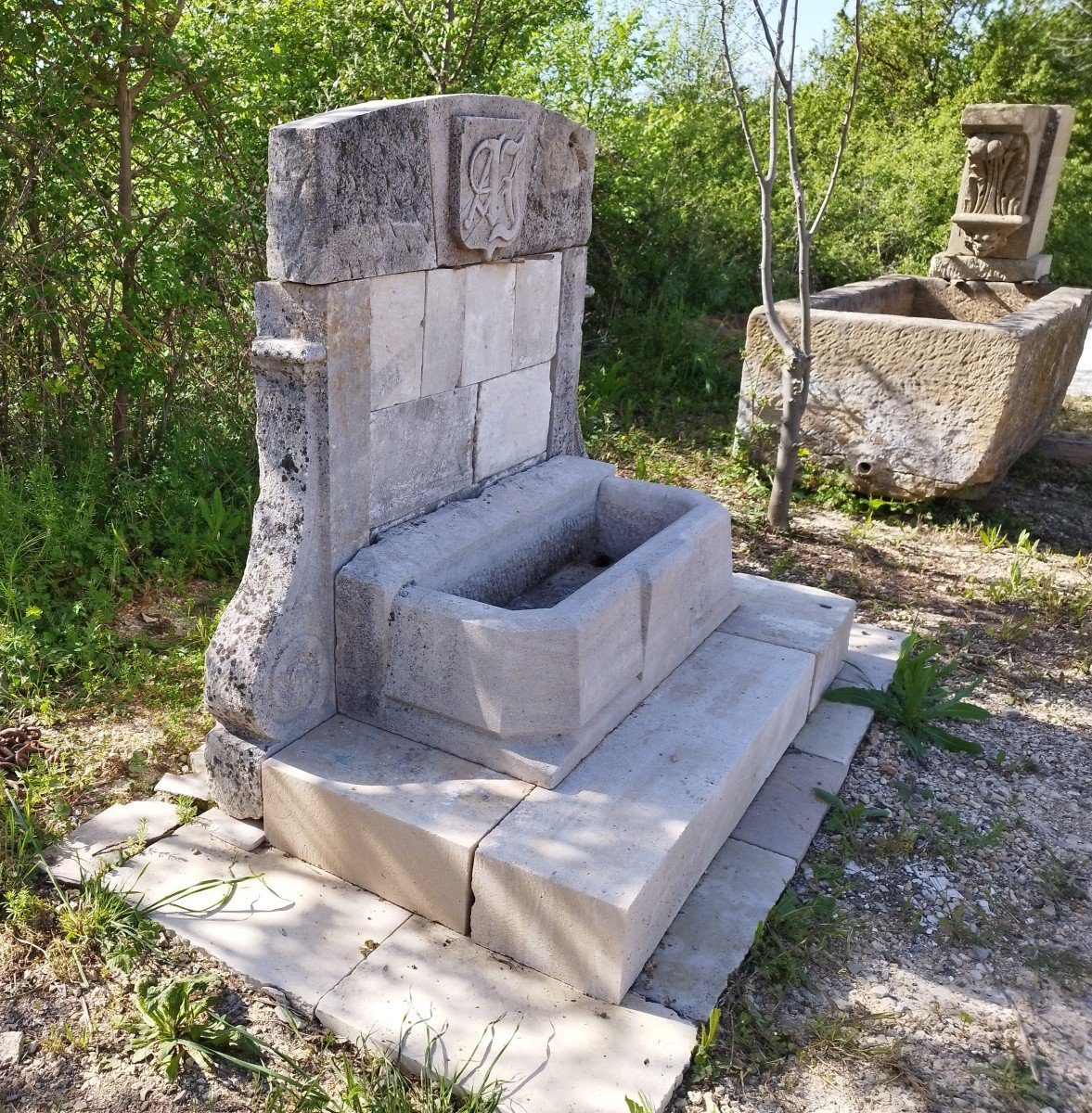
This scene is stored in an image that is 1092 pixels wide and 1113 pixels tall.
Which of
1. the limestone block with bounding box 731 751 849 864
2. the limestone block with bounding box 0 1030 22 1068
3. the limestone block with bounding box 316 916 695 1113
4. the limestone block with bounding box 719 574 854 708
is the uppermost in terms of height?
the limestone block with bounding box 719 574 854 708

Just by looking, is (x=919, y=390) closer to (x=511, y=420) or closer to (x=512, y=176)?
(x=511, y=420)

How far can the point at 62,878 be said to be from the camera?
2.62 meters

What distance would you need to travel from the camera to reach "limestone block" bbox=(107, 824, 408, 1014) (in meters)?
2.40

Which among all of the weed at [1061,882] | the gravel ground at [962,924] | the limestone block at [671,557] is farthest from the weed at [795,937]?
A: the limestone block at [671,557]

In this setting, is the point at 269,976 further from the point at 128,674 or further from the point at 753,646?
the point at 753,646

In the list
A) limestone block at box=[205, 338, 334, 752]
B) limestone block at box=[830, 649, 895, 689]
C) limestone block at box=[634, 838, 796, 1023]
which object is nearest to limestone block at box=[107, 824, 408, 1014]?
limestone block at box=[205, 338, 334, 752]

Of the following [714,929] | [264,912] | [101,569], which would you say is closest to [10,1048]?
[264,912]

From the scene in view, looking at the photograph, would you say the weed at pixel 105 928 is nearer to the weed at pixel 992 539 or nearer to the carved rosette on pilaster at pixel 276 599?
the carved rosette on pilaster at pixel 276 599

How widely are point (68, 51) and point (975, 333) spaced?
4.32 metres

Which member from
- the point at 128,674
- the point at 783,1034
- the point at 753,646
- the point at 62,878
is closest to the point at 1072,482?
the point at 753,646

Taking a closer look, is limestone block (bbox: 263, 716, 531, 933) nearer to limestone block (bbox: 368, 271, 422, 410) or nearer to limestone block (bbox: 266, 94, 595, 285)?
limestone block (bbox: 368, 271, 422, 410)

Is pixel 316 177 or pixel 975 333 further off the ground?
pixel 316 177

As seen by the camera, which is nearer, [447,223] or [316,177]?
[316,177]

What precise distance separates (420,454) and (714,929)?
63.8 inches
